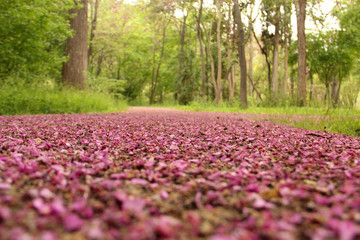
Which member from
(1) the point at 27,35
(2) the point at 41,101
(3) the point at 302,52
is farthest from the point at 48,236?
(3) the point at 302,52

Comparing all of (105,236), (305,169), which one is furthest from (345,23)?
(105,236)

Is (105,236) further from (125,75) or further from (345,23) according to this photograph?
(125,75)

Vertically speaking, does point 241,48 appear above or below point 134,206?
above

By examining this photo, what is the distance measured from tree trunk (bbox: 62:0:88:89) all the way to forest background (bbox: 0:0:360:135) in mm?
39

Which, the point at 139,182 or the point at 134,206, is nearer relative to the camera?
the point at 134,206

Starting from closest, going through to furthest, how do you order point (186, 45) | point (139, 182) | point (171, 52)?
point (139, 182)
point (186, 45)
point (171, 52)

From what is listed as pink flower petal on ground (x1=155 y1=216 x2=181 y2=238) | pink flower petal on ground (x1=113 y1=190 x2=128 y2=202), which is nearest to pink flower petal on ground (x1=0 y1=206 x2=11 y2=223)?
pink flower petal on ground (x1=113 y1=190 x2=128 y2=202)

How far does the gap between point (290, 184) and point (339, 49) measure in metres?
23.1

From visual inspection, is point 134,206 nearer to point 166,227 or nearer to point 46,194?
point 166,227

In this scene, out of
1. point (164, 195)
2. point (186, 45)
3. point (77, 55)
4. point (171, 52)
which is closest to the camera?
point (164, 195)

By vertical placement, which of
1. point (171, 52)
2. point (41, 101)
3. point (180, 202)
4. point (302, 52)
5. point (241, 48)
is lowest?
point (180, 202)

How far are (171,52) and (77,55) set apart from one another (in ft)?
75.8

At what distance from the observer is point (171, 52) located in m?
32.8

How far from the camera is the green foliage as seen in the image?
7.41 m
